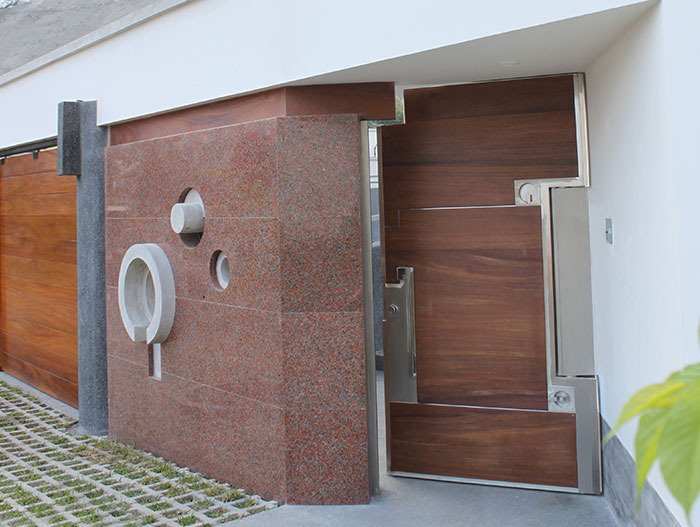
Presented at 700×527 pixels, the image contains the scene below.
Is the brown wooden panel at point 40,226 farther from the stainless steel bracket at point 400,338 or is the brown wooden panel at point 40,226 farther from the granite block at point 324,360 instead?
the stainless steel bracket at point 400,338

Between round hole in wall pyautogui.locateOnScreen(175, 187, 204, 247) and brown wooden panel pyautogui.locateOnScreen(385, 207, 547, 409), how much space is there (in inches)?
52.5

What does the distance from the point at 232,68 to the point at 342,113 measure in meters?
0.90

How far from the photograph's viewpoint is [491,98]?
4750mm

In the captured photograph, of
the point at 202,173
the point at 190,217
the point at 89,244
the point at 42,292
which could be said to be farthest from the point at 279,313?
the point at 42,292

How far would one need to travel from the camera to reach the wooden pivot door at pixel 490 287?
4.62 meters

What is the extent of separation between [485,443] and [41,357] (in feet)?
18.8

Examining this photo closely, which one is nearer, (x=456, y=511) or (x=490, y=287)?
(x=456, y=511)

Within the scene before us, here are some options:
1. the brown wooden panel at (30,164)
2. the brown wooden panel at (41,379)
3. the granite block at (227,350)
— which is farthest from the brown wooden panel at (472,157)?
the brown wooden panel at (41,379)

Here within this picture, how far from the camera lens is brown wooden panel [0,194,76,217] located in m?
7.62

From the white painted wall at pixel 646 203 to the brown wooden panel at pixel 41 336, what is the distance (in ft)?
18.0

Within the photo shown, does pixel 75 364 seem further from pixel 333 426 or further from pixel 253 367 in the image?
pixel 333 426

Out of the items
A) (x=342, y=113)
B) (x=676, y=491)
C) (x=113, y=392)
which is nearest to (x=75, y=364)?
(x=113, y=392)

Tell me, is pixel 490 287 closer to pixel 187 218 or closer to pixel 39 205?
pixel 187 218

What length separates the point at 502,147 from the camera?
4742mm
